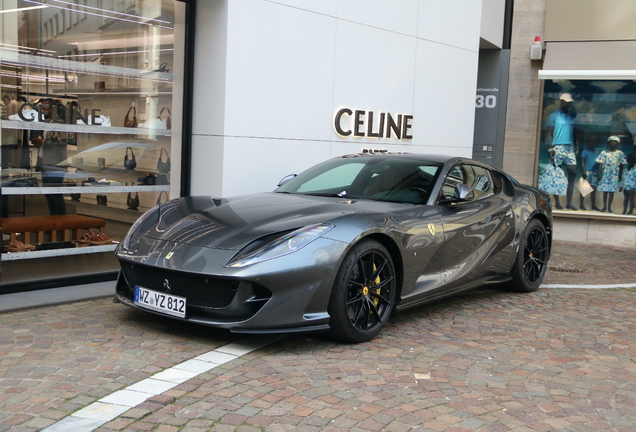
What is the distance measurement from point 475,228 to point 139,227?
112 inches

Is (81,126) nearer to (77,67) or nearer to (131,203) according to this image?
(77,67)

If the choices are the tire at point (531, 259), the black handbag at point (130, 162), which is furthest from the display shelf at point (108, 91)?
the tire at point (531, 259)

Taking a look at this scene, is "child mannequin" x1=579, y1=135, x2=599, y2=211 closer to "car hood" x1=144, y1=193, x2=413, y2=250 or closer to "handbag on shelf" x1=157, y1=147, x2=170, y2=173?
"handbag on shelf" x1=157, y1=147, x2=170, y2=173

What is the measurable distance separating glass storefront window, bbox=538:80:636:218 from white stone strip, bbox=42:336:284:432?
9606 mm

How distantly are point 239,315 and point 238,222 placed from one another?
2.44 ft

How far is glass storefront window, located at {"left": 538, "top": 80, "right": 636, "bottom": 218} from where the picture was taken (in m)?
12.6

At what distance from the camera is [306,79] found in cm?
860

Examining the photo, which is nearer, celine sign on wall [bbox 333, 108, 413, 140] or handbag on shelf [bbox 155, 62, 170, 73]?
handbag on shelf [bbox 155, 62, 170, 73]

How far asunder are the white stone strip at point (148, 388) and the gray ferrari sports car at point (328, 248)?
24 centimetres

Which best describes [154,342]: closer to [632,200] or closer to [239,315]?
[239,315]

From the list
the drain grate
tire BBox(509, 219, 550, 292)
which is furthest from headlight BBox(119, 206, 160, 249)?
the drain grate

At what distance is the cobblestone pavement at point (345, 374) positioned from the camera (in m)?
3.56

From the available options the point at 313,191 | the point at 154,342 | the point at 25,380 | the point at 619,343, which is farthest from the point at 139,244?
the point at 619,343

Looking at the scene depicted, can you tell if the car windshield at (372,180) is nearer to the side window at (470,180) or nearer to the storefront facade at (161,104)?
the side window at (470,180)
